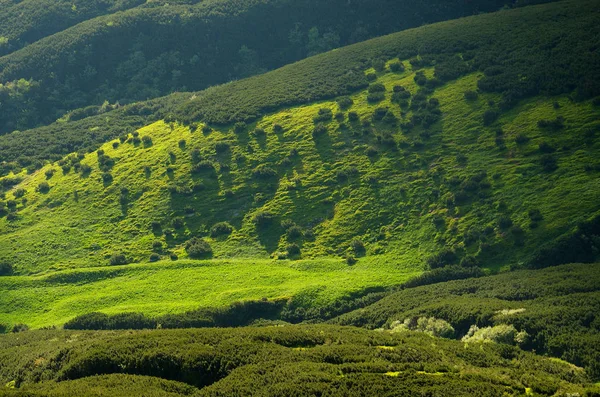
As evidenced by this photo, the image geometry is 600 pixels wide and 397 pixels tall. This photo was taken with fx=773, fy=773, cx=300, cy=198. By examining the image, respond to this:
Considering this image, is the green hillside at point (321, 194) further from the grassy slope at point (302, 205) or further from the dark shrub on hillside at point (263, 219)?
the grassy slope at point (302, 205)

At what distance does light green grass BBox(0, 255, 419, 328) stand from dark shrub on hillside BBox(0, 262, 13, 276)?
2.25 m

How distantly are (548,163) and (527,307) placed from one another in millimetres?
40222

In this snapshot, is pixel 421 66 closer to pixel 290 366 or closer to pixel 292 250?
pixel 292 250

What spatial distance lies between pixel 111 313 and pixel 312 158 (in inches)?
1893

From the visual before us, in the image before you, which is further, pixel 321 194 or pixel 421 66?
pixel 421 66

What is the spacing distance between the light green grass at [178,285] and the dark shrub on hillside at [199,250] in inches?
90.9

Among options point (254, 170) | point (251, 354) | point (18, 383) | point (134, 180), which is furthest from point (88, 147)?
point (251, 354)

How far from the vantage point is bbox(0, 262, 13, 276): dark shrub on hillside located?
4552 inches

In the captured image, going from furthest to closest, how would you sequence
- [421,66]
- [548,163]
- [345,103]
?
1. [421,66]
2. [345,103]
3. [548,163]

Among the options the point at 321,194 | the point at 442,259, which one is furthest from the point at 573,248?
the point at 321,194

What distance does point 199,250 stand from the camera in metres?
115

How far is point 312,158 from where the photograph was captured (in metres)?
132

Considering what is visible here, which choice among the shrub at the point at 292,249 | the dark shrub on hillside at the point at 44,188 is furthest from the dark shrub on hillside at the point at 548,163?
the dark shrub on hillside at the point at 44,188

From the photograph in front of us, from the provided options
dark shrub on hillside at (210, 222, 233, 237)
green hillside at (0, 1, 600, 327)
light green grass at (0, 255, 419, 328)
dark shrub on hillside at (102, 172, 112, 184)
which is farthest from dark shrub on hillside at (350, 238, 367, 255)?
dark shrub on hillside at (102, 172, 112, 184)
